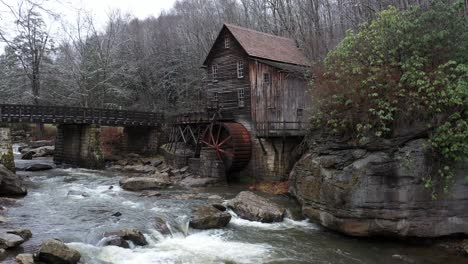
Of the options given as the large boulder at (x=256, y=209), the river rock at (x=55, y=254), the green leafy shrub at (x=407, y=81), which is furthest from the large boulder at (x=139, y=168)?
the river rock at (x=55, y=254)

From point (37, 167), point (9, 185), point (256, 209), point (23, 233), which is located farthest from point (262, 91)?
point (37, 167)

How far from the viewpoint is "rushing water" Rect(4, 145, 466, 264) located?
27.9 ft

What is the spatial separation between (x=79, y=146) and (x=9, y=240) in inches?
670

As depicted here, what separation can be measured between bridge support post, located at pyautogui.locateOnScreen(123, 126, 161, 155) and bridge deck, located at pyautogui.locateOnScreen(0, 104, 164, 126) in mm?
995

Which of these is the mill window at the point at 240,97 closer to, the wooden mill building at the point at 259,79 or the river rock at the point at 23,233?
the wooden mill building at the point at 259,79

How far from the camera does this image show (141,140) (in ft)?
91.5

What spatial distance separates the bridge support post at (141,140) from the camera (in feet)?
89.9

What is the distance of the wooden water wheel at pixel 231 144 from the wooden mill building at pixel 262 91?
15.1 inches

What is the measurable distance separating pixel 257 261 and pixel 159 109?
86.4 feet

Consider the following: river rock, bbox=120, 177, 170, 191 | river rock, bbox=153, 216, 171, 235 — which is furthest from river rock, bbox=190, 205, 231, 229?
river rock, bbox=120, 177, 170, 191

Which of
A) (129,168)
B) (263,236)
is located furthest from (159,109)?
(263,236)

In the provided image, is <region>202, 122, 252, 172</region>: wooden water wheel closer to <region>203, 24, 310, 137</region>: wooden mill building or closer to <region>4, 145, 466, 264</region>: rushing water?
<region>203, 24, 310, 137</region>: wooden mill building

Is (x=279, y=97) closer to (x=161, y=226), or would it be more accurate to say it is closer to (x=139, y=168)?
(x=139, y=168)

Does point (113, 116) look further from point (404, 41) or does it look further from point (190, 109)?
point (404, 41)
